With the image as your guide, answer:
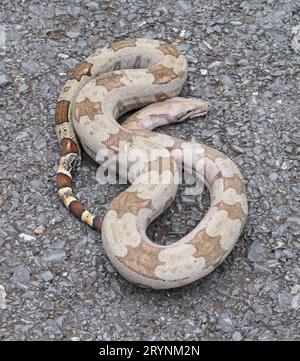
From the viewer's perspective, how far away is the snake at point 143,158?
18.2 feet

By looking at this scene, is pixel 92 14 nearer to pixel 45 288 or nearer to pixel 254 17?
pixel 254 17

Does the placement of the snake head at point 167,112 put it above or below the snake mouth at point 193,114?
above

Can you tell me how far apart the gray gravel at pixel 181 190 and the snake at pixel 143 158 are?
0.65 ft

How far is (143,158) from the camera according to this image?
6.32 meters

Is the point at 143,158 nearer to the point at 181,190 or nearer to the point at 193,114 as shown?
the point at 181,190

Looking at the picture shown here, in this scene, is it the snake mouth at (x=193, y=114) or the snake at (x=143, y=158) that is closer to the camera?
the snake at (x=143, y=158)

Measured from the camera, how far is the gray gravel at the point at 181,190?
5527 millimetres

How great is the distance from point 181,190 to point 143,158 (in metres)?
0.50

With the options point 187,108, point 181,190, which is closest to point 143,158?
point 181,190

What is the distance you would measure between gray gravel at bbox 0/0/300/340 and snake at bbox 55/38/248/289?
0.65ft

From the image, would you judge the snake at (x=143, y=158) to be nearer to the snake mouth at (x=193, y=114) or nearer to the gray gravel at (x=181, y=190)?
the snake mouth at (x=193, y=114)

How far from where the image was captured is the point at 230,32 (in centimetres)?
809

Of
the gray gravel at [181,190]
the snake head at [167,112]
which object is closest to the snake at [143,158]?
the snake head at [167,112]

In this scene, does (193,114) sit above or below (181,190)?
above
